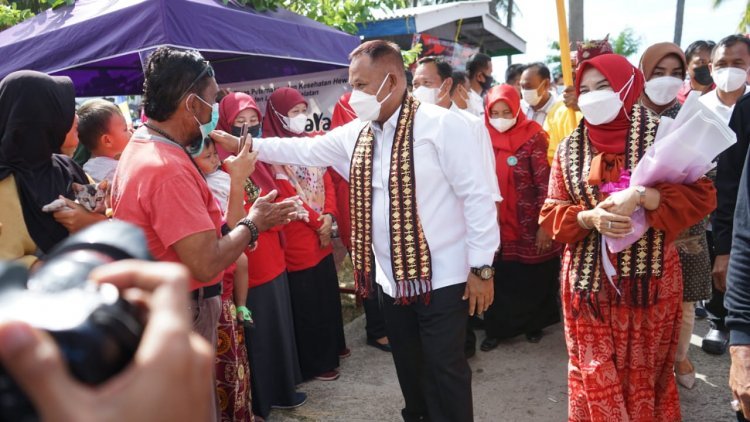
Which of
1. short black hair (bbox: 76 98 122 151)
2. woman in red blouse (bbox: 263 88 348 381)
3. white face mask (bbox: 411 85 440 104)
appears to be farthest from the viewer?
white face mask (bbox: 411 85 440 104)

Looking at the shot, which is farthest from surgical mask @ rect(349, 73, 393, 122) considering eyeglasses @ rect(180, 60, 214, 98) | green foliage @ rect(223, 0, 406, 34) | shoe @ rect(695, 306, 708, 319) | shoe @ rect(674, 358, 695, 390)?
shoe @ rect(695, 306, 708, 319)

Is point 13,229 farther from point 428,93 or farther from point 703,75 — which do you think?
point 703,75

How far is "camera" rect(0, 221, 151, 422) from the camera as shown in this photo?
1.90 feet

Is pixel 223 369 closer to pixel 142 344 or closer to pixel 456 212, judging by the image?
pixel 456 212

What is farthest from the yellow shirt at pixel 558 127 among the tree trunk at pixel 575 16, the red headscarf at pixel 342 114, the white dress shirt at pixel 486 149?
the tree trunk at pixel 575 16

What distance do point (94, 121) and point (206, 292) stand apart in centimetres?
147

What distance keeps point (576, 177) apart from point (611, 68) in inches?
21.6

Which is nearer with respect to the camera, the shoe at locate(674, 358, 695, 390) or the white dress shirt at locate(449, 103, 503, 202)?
the shoe at locate(674, 358, 695, 390)

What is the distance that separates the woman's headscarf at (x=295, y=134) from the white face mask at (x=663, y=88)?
87.8 inches

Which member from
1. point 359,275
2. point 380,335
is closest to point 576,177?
point 359,275

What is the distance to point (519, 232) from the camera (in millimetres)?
4352

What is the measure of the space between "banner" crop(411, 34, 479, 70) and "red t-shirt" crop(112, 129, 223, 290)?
835cm

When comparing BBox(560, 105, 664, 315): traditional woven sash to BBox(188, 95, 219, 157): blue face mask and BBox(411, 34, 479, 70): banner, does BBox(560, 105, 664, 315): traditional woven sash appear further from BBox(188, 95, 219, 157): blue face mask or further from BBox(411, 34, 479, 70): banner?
BBox(411, 34, 479, 70): banner

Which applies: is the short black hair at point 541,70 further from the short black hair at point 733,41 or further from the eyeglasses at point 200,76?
the eyeglasses at point 200,76
